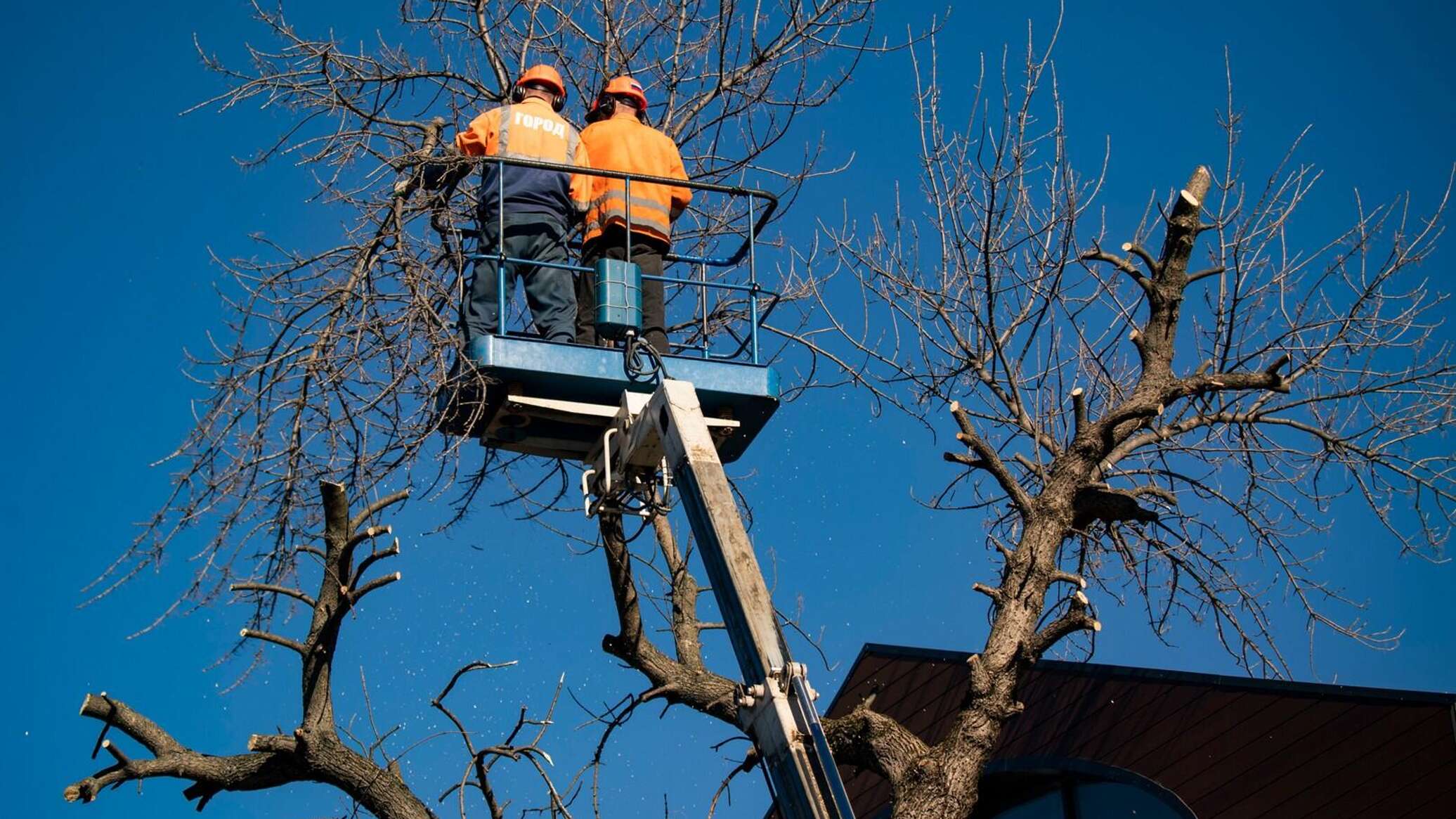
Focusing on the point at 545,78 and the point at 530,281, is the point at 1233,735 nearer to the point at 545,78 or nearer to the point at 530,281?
the point at 530,281

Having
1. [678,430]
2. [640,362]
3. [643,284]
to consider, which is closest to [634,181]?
[643,284]

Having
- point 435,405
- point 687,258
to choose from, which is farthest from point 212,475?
point 687,258

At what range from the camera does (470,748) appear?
324 inches

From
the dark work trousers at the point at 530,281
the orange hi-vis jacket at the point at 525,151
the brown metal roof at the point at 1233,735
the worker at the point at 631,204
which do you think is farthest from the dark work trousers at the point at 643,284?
the brown metal roof at the point at 1233,735

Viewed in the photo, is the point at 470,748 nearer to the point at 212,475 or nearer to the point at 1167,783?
the point at 212,475

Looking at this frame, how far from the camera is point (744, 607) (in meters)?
7.00

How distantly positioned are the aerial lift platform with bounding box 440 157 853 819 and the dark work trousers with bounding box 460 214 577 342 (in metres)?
0.27

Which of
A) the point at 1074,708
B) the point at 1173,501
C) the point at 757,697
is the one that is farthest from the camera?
the point at 1074,708

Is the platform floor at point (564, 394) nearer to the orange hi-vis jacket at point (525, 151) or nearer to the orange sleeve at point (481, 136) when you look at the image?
the orange hi-vis jacket at point (525, 151)

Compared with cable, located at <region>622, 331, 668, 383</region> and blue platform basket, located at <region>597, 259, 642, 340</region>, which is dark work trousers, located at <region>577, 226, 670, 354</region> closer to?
blue platform basket, located at <region>597, 259, 642, 340</region>

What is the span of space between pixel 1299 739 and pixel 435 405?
528 cm

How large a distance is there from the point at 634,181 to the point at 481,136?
859 millimetres

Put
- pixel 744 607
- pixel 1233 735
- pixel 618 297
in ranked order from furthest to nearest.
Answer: pixel 1233 735, pixel 618 297, pixel 744 607

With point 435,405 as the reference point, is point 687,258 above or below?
above
